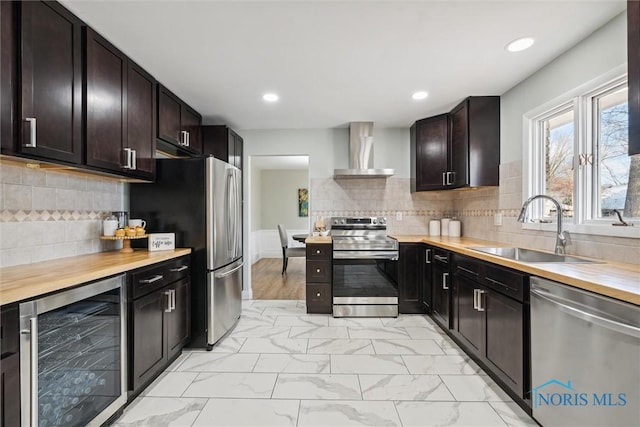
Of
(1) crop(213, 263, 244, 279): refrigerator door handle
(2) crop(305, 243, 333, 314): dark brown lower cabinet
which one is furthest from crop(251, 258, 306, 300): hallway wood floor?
(1) crop(213, 263, 244, 279): refrigerator door handle

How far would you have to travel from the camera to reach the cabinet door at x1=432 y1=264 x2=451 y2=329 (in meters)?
2.81

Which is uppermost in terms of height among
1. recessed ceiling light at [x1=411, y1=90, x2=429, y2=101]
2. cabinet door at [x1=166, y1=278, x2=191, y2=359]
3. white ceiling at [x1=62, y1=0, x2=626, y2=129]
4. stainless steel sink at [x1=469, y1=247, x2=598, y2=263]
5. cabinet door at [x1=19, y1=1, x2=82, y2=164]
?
recessed ceiling light at [x1=411, y1=90, x2=429, y2=101]

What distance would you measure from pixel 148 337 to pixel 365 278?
2161 mm

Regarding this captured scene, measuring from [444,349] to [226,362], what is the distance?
72.4 inches

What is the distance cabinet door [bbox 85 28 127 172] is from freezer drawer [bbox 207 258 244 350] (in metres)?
1.18

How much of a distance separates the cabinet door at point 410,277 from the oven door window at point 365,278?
89 mm

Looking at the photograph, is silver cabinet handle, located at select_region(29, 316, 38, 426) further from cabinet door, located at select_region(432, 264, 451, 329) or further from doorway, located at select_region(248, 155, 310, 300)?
doorway, located at select_region(248, 155, 310, 300)

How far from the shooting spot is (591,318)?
1265 millimetres

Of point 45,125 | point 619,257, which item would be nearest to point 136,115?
point 45,125

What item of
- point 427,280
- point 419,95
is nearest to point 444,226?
point 427,280

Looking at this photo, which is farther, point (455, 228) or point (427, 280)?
point (455, 228)

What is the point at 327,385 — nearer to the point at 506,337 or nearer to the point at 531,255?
the point at 506,337

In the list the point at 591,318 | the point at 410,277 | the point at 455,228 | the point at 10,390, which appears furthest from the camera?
the point at 455,228

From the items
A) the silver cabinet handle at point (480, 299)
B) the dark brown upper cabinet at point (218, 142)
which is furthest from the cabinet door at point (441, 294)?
the dark brown upper cabinet at point (218, 142)
